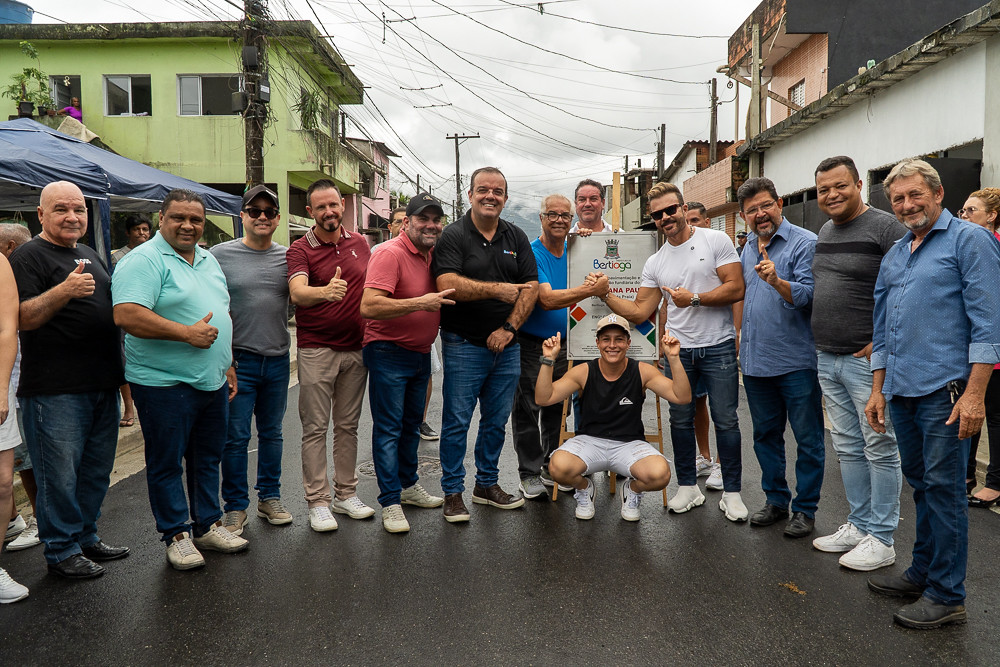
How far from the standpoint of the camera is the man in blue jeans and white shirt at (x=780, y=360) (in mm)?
4488

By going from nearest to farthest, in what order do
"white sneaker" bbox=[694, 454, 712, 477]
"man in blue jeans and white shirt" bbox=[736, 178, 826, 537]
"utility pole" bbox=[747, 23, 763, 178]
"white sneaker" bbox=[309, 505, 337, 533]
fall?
"man in blue jeans and white shirt" bbox=[736, 178, 826, 537] < "white sneaker" bbox=[309, 505, 337, 533] < "white sneaker" bbox=[694, 454, 712, 477] < "utility pole" bbox=[747, 23, 763, 178]

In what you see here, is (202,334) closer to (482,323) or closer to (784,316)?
(482,323)

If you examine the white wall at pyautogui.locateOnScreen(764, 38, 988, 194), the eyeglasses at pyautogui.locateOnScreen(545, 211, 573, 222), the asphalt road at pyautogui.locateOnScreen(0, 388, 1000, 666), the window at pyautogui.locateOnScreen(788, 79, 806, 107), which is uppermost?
the window at pyautogui.locateOnScreen(788, 79, 806, 107)

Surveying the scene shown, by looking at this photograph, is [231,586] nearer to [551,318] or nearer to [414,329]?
[414,329]

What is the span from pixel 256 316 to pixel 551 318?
2178mm

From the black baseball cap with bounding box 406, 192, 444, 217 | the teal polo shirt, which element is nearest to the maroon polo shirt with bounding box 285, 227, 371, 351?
the black baseball cap with bounding box 406, 192, 444, 217

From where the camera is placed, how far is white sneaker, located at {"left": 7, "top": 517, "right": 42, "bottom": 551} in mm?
4281

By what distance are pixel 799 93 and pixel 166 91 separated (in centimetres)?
1823

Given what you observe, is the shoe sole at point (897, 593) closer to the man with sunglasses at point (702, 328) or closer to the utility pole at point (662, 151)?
the man with sunglasses at point (702, 328)

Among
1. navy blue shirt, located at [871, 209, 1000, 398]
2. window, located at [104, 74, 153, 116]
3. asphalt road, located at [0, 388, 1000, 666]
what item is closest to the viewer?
asphalt road, located at [0, 388, 1000, 666]

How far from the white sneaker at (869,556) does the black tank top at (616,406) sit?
1537mm

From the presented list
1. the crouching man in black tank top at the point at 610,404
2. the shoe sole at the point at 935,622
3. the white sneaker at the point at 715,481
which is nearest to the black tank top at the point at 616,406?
the crouching man in black tank top at the point at 610,404

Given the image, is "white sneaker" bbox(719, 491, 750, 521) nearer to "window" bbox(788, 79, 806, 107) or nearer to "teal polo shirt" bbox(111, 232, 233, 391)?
"teal polo shirt" bbox(111, 232, 233, 391)

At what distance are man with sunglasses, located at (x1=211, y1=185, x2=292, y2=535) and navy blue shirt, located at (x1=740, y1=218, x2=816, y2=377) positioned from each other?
3.17 metres
